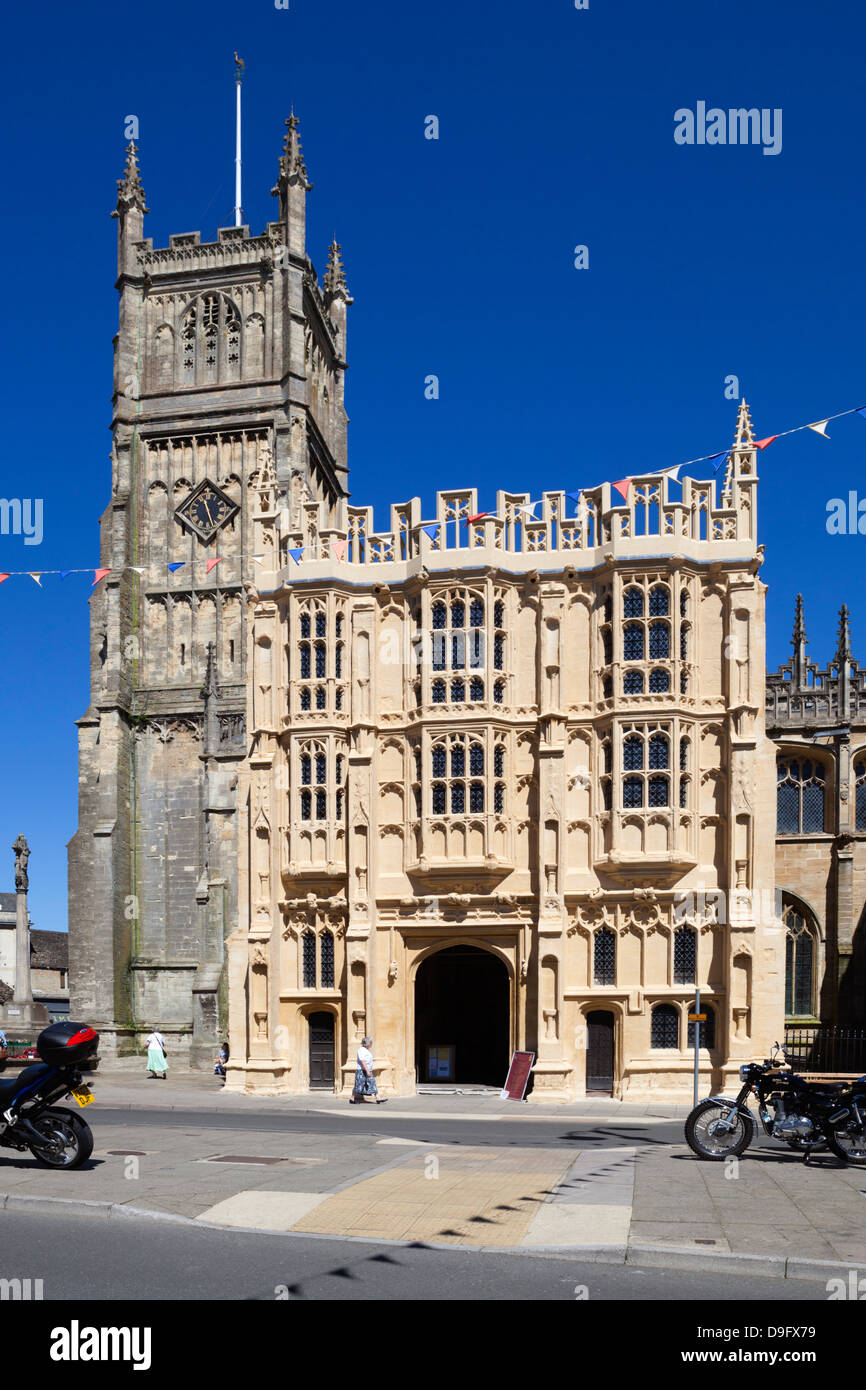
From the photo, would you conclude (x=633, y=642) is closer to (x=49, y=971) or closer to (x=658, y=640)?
(x=658, y=640)

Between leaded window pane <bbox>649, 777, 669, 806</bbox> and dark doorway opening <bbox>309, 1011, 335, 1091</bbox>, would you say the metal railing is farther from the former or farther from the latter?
dark doorway opening <bbox>309, 1011, 335, 1091</bbox>

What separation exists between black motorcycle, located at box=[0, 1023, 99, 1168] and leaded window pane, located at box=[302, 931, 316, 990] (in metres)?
20.1

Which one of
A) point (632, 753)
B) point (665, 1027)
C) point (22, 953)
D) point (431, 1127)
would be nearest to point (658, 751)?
point (632, 753)

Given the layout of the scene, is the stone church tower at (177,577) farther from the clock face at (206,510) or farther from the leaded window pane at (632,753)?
the leaded window pane at (632,753)

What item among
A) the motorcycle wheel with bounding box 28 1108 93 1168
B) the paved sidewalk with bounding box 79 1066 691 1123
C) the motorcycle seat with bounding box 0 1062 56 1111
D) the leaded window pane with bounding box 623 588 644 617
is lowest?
the paved sidewalk with bounding box 79 1066 691 1123

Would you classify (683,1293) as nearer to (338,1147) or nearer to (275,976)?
(338,1147)

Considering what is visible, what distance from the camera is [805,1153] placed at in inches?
701

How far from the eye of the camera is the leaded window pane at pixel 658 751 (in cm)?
3469

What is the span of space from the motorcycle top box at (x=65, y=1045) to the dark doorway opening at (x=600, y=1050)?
20368mm

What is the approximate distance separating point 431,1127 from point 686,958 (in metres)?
10.4

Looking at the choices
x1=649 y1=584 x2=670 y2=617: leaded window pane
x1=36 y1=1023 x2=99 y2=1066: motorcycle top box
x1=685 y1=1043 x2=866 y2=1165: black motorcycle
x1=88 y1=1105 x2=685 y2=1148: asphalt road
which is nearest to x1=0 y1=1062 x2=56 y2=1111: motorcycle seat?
x1=36 y1=1023 x2=99 y2=1066: motorcycle top box

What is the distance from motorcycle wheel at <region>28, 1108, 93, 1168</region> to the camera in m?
16.5

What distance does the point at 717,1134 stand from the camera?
18.1m
